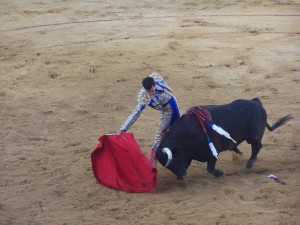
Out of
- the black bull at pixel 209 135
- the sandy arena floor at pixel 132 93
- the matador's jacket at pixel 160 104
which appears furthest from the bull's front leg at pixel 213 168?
the matador's jacket at pixel 160 104

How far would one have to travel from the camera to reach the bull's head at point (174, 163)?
22.9 feet

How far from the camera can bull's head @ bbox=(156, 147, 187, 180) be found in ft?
22.9

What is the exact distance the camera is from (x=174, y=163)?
278 inches

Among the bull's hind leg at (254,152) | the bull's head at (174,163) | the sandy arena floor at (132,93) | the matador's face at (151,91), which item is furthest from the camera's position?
the bull's hind leg at (254,152)

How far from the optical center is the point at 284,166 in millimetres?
7586

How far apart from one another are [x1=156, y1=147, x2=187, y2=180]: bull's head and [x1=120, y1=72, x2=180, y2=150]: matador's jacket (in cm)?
40

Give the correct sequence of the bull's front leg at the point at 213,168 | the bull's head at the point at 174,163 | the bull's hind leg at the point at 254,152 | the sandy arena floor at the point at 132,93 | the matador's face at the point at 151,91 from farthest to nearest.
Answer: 1. the bull's hind leg at the point at 254,152
2. the bull's front leg at the point at 213,168
3. the bull's head at the point at 174,163
4. the matador's face at the point at 151,91
5. the sandy arena floor at the point at 132,93

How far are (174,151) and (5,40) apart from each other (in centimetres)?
622

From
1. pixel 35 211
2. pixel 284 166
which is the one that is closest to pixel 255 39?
pixel 284 166

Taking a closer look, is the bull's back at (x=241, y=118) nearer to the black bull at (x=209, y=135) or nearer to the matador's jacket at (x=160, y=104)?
the black bull at (x=209, y=135)

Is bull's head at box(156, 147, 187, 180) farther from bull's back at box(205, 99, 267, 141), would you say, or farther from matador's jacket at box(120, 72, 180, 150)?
bull's back at box(205, 99, 267, 141)

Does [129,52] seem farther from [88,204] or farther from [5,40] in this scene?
[88,204]

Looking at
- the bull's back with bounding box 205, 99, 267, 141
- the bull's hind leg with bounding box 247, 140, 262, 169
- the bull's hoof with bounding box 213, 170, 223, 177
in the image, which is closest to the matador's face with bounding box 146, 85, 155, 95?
the bull's back with bounding box 205, 99, 267, 141

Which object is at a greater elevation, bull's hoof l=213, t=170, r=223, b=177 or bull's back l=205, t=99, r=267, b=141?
bull's back l=205, t=99, r=267, b=141
